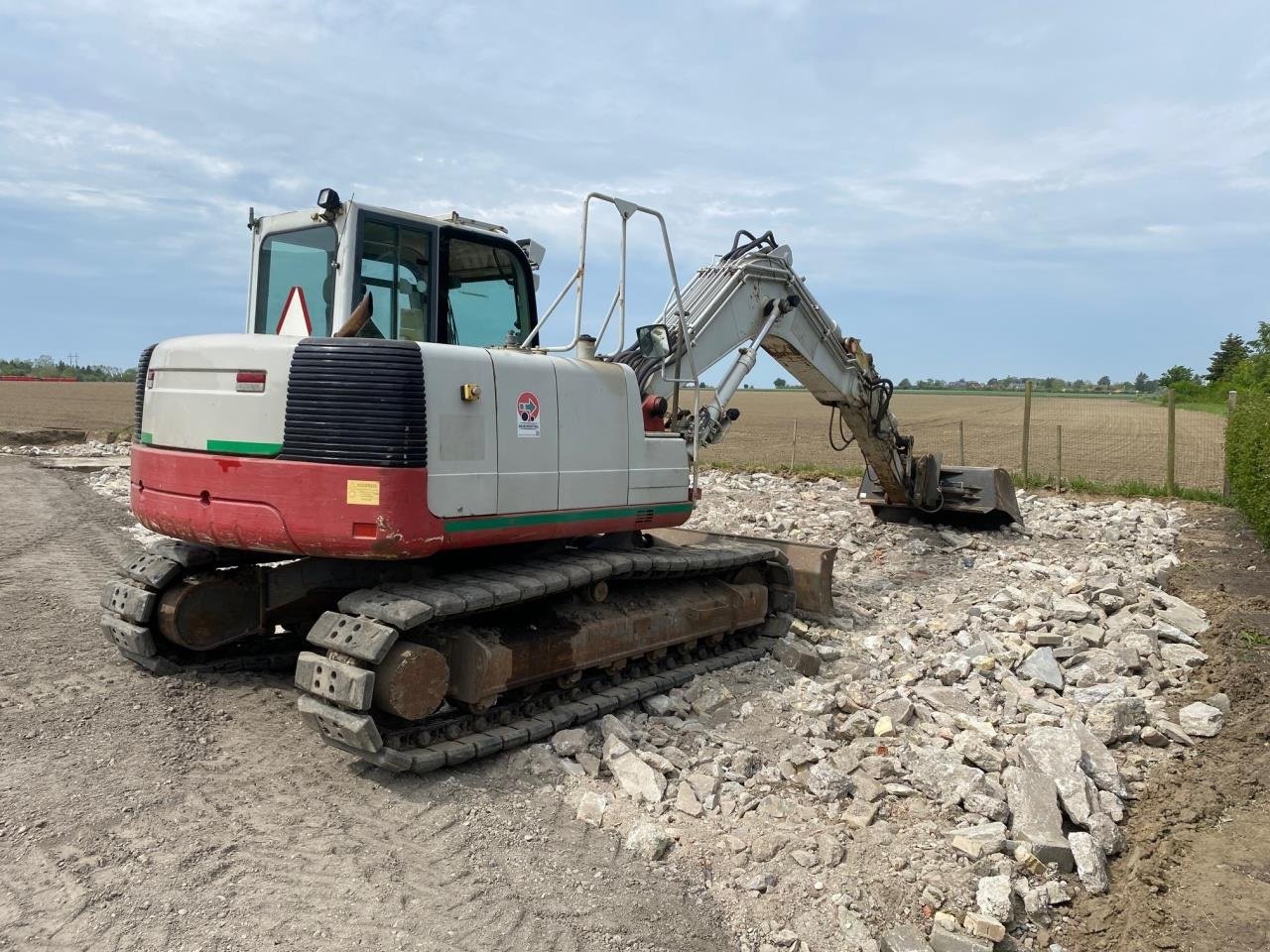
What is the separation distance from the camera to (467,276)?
589 cm

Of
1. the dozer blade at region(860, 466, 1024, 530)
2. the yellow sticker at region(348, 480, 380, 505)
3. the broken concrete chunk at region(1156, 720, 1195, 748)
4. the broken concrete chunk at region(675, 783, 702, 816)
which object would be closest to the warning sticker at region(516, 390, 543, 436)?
the yellow sticker at region(348, 480, 380, 505)

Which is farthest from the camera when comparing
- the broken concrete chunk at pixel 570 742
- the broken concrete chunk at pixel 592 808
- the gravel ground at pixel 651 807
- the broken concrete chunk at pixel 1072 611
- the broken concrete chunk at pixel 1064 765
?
the broken concrete chunk at pixel 1072 611

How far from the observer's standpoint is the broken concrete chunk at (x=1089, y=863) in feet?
13.6

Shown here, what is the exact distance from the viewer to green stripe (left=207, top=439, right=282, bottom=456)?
15.4ft

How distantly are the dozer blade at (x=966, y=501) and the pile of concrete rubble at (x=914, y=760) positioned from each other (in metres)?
2.33

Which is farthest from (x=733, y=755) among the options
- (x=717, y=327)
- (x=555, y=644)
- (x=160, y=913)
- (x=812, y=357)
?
(x=812, y=357)

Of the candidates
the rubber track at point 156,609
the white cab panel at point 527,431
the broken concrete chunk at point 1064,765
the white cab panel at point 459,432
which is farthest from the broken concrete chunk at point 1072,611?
the rubber track at point 156,609

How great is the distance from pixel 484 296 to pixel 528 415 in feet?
3.85

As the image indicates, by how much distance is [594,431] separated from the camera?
566 centimetres

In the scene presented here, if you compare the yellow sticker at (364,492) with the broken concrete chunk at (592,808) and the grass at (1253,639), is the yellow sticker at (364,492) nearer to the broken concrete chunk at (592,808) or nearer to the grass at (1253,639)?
the broken concrete chunk at (592,808)

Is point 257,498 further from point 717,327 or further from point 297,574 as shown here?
point 717,327

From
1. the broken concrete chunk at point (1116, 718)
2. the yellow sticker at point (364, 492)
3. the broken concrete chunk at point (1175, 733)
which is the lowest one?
the broken concrete chunk at point (1175, 733)

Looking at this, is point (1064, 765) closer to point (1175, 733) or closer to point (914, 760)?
point (914, 760)

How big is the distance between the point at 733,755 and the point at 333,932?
7.20ft
